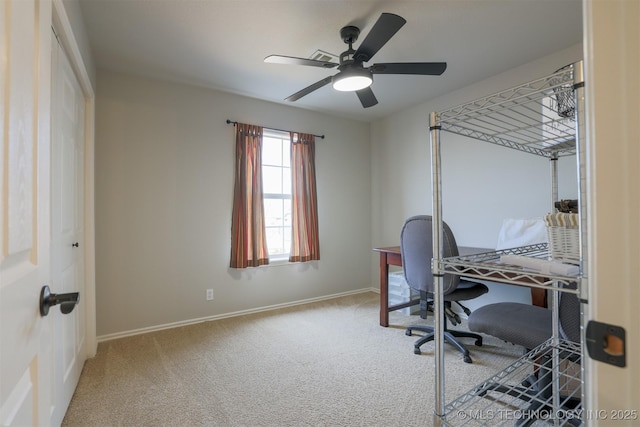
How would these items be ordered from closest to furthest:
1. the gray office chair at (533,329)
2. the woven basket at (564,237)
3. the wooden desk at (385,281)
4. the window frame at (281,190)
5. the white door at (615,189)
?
1. the white door at (615,189)
2. the woven basket at (564,237)
3. the gray office chair at (533,329)
4. the wooden desk at (385,281)
5. the window frame at (281,190)

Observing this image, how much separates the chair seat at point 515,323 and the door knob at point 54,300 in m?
1.80

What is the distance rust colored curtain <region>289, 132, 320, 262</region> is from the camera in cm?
372

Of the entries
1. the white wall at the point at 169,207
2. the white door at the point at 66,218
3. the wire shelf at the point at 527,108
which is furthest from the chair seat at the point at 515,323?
the white wall at the point at 169,207

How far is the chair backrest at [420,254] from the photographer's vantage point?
90.6 inches

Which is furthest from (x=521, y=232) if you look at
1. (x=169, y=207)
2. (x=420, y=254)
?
(x=169, y=207)

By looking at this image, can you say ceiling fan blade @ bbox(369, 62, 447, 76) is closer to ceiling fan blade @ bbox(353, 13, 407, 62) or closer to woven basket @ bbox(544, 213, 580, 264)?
ceiling fan blade @ bbox(353, 13, 407, 62)

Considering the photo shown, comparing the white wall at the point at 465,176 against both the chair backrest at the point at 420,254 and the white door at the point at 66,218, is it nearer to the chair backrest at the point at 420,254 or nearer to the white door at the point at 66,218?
the chair backrest at the point at 420,254

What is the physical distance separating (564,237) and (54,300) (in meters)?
1.43

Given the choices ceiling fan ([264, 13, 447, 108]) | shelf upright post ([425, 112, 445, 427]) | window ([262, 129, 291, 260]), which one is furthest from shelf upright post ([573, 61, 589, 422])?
window ([262, 129, 291, 260])

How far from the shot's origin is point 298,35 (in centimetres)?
229

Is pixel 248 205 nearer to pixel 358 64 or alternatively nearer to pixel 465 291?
pixel 358 64

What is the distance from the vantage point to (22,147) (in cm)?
59

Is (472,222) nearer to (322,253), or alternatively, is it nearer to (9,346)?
Result: (322,253)

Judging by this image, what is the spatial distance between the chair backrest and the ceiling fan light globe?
42.9 inches
